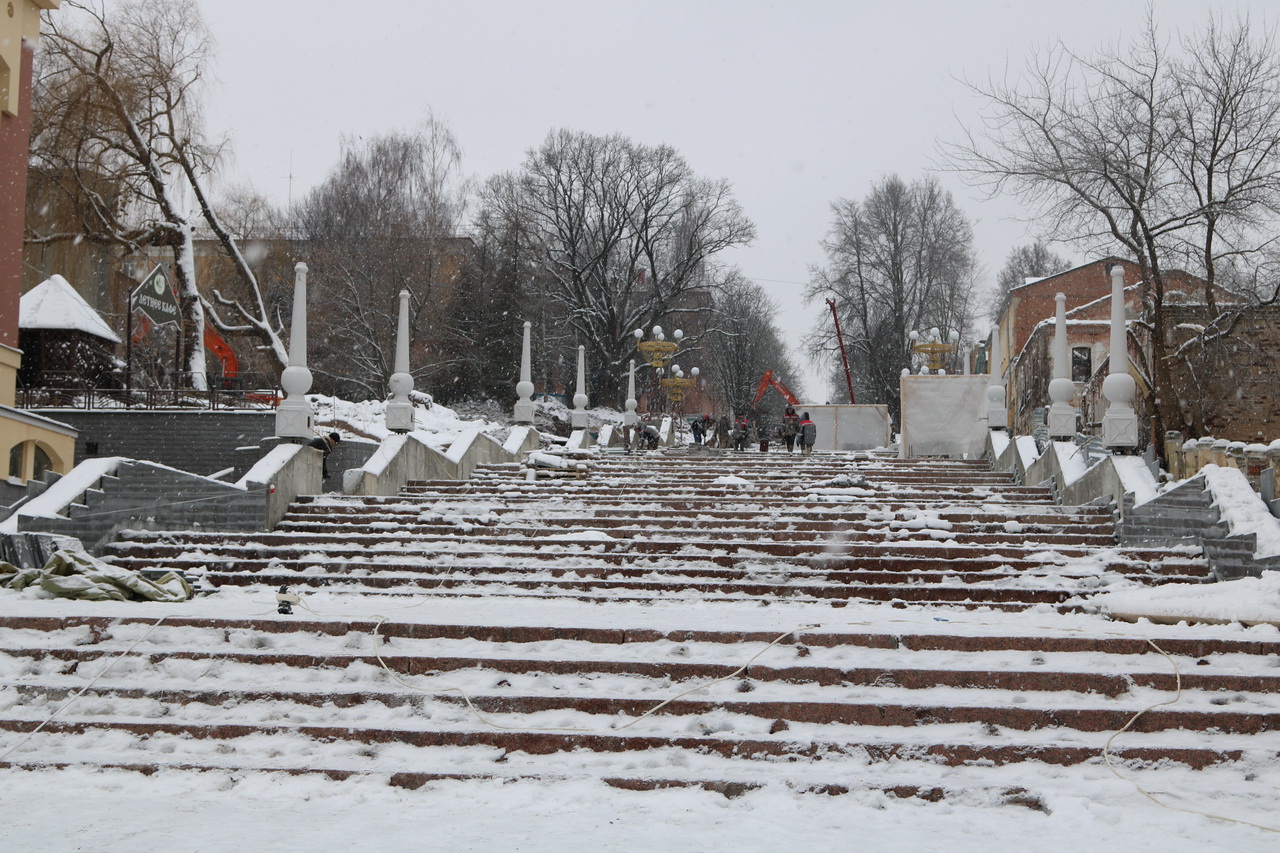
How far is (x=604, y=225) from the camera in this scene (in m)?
45.9

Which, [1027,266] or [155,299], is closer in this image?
[155,299]

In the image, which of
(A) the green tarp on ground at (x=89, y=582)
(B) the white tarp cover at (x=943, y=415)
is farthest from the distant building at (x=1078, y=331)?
(A) the green tarp on ground at (x=89, y=582)

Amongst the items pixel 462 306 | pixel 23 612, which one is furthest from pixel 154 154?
pixel 23 612

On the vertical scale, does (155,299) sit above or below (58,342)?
above

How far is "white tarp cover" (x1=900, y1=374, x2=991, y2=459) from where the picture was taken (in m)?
22.3

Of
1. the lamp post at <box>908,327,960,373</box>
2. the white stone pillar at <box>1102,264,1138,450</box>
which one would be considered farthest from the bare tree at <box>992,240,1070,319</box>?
the white stone pillar at <box>1102,264,1138,450</box>

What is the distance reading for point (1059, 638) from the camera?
6.88 meters

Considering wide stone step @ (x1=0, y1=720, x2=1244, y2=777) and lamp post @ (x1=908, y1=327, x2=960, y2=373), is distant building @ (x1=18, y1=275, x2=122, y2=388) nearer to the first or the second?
wide stone step @ (x1=0, y1=720, x2=1244, y2=777)

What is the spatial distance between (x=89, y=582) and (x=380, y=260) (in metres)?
31.3

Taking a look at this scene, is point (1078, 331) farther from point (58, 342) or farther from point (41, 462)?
point (58, 342)

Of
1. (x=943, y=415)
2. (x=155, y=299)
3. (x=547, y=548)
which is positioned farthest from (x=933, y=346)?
(x=547, y=548)

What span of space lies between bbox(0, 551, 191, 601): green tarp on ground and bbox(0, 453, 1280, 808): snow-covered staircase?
1.51 ft

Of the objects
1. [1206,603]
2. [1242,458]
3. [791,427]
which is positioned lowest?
[1206,603]

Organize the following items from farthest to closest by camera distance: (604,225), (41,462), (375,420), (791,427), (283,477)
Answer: (604,225), (791,427), (375,420), (41,462), (283,477)
